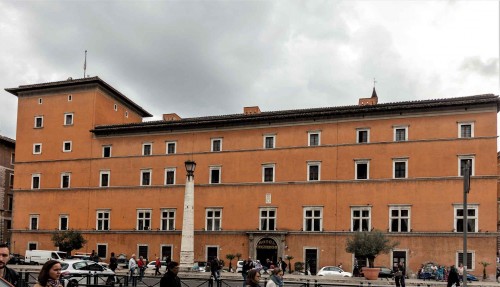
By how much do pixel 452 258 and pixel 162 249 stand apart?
78.2ft

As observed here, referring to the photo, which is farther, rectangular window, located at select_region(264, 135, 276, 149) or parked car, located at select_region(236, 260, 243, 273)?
rectangular window, located at select_region(264, 135, 276, 149)

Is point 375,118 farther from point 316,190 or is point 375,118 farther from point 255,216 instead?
point 255,216

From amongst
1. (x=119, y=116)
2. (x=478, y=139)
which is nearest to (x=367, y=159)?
(x=478, y=139)

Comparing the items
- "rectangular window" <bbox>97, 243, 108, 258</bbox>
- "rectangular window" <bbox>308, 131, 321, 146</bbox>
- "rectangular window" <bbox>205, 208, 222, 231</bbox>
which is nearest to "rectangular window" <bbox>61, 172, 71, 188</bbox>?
"rectangular window" <bbox>97, 243, 108, 258</bbox>

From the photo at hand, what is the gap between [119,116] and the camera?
2354 inches

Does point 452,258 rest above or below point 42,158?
below

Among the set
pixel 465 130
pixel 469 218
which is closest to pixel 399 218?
pixel 469 218

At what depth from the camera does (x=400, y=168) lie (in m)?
44.4

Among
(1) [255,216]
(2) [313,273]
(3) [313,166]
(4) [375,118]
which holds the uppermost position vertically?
(4) [375,118]

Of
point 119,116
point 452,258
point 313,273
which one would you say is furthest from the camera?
point 119,116

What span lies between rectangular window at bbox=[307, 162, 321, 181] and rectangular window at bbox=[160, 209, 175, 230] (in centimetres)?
1249

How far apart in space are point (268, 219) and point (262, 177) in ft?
11.5

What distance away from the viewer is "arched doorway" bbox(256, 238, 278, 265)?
47031 millimetres

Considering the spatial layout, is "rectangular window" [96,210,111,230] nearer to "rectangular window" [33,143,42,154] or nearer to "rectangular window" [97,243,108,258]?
"rectangular window" [97,243,108,258]
